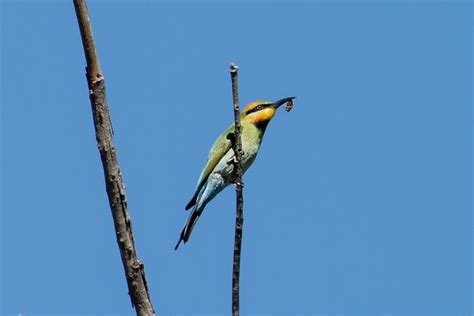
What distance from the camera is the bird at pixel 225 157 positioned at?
4785mm

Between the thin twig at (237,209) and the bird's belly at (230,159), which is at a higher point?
the bird's belly at (230,159)

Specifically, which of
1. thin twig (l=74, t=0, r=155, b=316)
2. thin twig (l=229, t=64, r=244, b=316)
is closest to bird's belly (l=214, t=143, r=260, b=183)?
thin twig (l=229, t=64, r=244, b=316)

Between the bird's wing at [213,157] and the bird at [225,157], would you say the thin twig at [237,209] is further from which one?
the bird's wing at [213,157]

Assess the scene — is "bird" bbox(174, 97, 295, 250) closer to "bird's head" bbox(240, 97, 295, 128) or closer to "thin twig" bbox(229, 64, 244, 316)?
"bird's head" bbox(240, 97, 295, 128)

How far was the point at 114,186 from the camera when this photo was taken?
7.75 ft

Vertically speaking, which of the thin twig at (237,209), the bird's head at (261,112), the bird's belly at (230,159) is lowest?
the thin twig at (237,209)

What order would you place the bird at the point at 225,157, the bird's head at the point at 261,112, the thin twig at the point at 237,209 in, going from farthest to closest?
1. the bird's head at the point at 261,112
2. the bird at the point at 225,157
3. the thin twig at the point at 237,209

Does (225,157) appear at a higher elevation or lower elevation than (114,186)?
higher

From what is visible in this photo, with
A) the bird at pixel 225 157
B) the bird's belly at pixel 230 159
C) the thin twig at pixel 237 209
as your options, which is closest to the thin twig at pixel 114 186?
the thin twig at pixel 237 209

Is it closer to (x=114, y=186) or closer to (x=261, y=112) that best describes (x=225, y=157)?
(x=261, y=112)

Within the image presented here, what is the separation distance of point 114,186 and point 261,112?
318cm

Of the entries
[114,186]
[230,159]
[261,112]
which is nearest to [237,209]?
[114,186]

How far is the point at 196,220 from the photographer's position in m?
4.66

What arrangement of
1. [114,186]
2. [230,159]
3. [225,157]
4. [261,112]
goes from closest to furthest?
[114,186]
[230,159]
[225,157]
[261,112]
